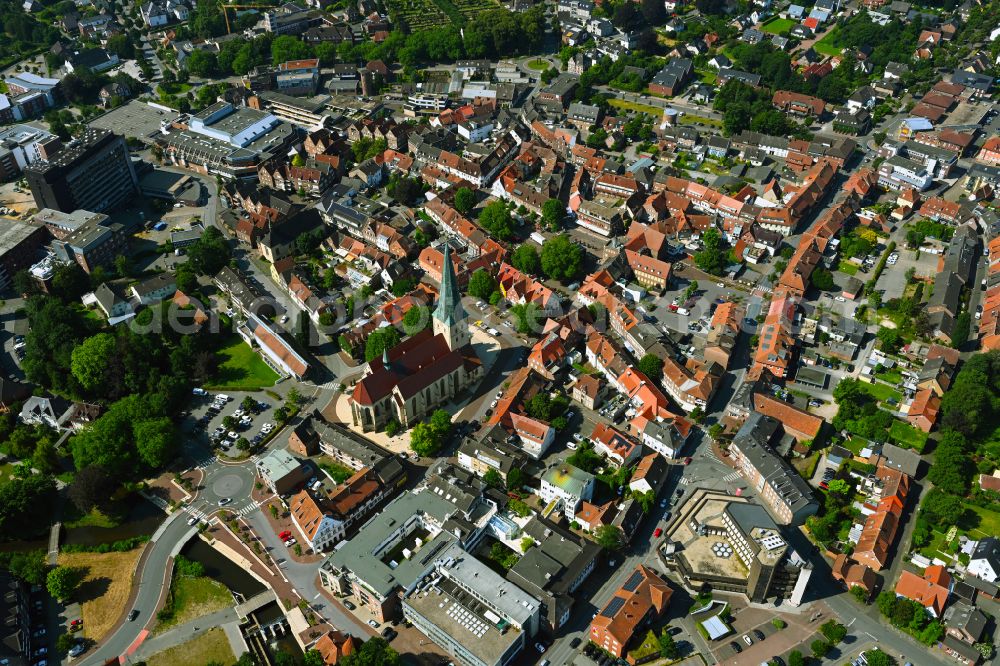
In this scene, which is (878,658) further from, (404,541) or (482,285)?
(482,285)

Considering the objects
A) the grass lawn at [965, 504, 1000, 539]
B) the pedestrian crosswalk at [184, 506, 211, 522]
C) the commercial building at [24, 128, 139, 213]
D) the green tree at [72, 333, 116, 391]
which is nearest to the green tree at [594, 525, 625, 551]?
the grass lawn at [965, 504, 1000, 539]

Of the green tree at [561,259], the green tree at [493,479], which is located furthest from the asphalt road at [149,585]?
the green tree at [561,259]

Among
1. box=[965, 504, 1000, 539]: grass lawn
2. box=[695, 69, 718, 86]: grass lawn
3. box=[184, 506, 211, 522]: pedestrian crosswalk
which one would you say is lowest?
box=[184, 506, 211, 522]: pedestrian crosswalk

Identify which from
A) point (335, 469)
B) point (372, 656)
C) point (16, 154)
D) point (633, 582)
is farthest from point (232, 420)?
point (16, 154)

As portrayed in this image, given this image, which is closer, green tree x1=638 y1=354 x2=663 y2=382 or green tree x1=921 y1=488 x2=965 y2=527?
green tree x1=921 y1=488 x2=965 y2=527

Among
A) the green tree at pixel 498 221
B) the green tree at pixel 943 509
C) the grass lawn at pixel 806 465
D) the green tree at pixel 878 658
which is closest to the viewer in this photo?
the green tree at pixel 878 658

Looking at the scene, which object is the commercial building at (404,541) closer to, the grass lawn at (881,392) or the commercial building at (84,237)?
the grass lawn at (881,392)

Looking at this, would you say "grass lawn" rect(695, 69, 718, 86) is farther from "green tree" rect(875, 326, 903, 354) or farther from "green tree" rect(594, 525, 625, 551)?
"green tree" rect(594, 525, 625, 551)
